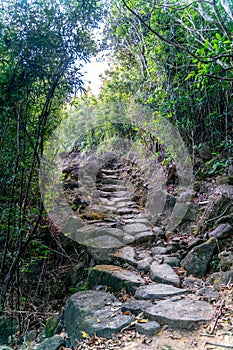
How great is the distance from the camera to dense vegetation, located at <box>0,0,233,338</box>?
2938mm

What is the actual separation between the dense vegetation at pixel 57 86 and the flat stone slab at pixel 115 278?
87 centimetres

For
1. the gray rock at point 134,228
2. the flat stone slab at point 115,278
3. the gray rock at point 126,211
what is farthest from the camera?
the gray rock at point 126,211

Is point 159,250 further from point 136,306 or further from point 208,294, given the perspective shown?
point 136,306

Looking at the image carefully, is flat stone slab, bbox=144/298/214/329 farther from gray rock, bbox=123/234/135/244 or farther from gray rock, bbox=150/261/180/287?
gray rock, bbox=123/234/135/244

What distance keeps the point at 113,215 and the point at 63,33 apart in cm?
295

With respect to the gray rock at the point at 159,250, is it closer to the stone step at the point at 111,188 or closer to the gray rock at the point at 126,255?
the gray rock at the point at 126,255

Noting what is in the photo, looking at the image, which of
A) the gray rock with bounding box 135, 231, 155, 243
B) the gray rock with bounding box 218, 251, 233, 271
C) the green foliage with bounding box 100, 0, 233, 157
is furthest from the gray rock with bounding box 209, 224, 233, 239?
the green foliage with bounding box 100, 0, 233, 157

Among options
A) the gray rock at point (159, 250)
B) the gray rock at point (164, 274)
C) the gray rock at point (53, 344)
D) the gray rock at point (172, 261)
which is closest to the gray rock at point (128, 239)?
the gray rock at point (159, 250)

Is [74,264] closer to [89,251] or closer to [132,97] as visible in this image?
[89,251]

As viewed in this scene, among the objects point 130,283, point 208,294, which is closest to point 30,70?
point 130,283

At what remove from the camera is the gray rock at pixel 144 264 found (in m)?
3.17

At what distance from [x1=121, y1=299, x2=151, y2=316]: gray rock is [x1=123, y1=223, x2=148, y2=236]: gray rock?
1.76 m

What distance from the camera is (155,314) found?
210 centimetres

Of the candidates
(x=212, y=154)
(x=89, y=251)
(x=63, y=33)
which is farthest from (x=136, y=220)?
(x=63, y=33)
